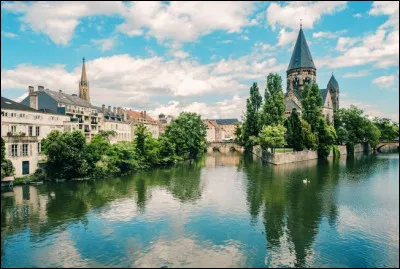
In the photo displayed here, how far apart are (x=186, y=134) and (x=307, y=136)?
2876 cm

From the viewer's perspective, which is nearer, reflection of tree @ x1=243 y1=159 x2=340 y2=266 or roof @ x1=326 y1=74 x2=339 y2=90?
reflection of tree @ x1=243 y1=159 x2=340 y2=266

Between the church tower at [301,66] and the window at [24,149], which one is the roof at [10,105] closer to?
the window at [24,149]

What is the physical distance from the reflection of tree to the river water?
10 cm

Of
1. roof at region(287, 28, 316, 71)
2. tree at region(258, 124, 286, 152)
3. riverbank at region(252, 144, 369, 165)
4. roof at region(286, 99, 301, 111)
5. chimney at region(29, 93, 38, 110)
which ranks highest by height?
roof at region(287, 28, 316, 71)

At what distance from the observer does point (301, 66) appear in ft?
422

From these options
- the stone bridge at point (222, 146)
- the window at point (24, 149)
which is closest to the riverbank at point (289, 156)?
the stone bridge at point (222, 146)

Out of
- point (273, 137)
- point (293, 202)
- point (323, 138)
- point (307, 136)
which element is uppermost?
point (307, 136)

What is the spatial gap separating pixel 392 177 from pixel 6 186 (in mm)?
55409

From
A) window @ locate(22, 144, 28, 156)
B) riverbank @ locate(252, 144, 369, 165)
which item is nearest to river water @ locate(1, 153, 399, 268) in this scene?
window @ locate(22, 144, 28, 156)

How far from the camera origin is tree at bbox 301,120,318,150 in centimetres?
7825

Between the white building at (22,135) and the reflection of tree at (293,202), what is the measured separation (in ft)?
102

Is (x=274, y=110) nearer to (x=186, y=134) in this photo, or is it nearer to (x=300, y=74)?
(x=186, y=134)

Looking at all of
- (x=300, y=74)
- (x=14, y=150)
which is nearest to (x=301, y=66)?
(x=300, y=74)

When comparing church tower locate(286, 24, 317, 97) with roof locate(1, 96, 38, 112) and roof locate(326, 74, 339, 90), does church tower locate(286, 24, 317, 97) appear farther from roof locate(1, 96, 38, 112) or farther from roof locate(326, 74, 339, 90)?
roof locate(1, 96, 38, 112)
